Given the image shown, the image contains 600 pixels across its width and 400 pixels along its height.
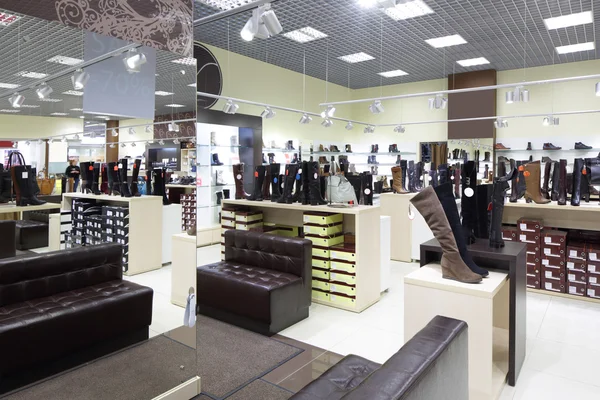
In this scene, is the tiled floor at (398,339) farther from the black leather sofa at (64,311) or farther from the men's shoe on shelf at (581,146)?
the men's shoe on shelf at (581,146)

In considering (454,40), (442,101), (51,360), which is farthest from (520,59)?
(51,360)

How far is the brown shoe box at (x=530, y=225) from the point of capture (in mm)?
4922

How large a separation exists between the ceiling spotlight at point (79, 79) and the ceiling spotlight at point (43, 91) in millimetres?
133

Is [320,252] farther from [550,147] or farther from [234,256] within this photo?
[550,147]

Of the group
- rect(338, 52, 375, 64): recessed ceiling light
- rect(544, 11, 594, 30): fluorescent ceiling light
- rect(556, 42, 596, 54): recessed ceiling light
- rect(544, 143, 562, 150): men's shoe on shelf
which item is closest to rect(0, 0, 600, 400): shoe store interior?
rect(544, 11, 594, 30): fluorescent ceiling light

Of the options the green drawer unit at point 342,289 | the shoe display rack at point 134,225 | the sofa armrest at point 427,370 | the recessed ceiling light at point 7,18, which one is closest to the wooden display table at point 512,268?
the sofa armrest at point 427,370

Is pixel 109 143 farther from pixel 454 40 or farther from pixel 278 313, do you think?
pixel 454 40

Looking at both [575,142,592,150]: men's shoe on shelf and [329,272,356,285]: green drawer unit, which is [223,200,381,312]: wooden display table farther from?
[575,142,592,150]: men's shoe on shelf

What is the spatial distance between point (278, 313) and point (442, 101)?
491 centimetres

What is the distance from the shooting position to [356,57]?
895cm

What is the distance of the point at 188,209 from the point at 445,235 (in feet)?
5.68

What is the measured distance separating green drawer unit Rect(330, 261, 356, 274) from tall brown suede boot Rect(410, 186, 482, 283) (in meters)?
1.80

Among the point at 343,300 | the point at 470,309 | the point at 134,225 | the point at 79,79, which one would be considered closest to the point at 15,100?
the point at 79,79

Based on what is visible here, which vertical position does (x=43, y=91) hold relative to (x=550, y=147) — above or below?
below
